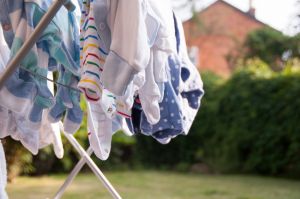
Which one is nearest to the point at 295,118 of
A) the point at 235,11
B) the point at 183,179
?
the point at 183,179

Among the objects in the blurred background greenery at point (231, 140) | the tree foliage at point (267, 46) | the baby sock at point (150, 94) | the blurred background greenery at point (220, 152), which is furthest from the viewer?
the tree foliage at point (267, 46)

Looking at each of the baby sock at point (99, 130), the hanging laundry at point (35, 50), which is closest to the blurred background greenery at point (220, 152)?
the baby sock at point (99, 130)

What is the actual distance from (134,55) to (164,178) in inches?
220

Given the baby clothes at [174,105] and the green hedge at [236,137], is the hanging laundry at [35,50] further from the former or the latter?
the green hedge at [236,137]

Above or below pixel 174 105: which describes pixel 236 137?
below

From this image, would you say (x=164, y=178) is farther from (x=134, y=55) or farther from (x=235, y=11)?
(x=235, y=11)

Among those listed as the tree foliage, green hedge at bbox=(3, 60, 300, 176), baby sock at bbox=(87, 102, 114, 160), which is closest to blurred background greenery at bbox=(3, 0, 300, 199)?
green hedge at bbox=(3, 60, 300, 176)

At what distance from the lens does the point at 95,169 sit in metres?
1.98

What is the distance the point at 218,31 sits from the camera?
45.5 feet

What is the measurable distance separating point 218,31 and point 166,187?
9118 mm

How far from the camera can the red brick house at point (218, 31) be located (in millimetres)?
13289

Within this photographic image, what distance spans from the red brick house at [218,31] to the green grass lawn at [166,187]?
6.96 m

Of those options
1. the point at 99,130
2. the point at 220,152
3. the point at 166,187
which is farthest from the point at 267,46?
the point at 99,130

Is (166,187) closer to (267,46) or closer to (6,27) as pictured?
(6,27)
